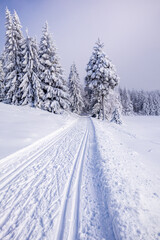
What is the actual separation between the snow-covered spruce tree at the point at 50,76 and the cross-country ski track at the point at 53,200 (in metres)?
14.4

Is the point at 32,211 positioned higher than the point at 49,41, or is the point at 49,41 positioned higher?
the point at 49,41

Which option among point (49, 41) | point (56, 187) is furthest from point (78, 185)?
point (49, 41)

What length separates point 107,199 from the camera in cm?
229

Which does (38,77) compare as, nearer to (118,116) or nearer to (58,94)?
(58,94)

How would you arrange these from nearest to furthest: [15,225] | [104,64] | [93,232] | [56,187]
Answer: [93,232]
[15,225]
[56,187]
[104,64]

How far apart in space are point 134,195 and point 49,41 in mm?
21866

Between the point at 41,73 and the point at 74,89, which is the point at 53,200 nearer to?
the point at 41,73

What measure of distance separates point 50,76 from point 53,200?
1811 centimetres

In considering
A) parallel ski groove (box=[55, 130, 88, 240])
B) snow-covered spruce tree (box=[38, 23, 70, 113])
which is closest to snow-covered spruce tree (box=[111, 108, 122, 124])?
snow-covered spruce tree (box=[38, 23, 70, 113])

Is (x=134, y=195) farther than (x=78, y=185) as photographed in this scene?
No

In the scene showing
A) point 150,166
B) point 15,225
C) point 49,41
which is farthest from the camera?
point 49,41

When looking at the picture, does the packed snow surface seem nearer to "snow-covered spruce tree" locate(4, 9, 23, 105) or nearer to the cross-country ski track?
the cross-country ski track

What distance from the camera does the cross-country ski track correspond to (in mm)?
1778

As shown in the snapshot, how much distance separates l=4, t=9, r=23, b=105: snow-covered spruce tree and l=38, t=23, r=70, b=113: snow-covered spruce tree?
3465mm
